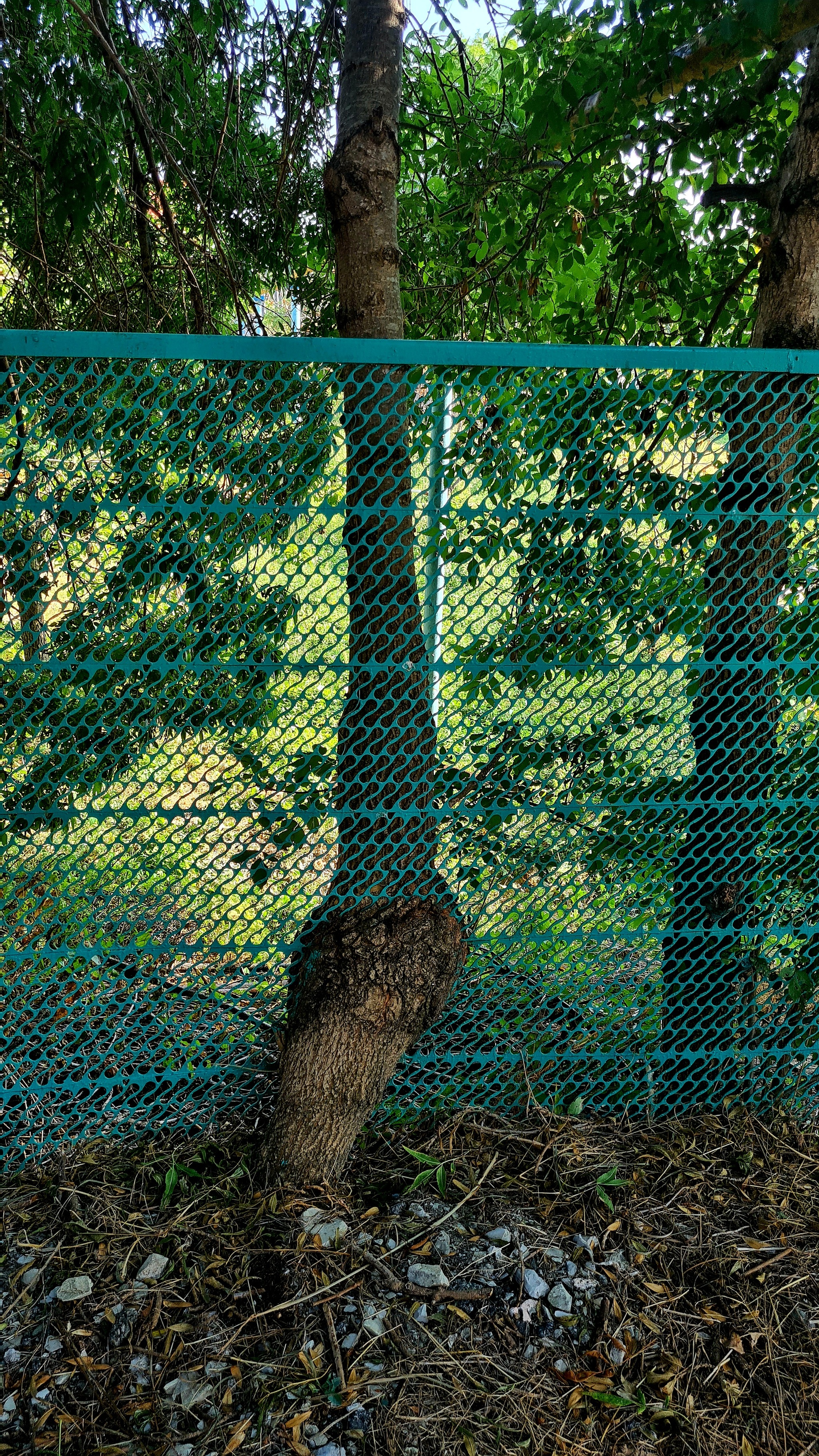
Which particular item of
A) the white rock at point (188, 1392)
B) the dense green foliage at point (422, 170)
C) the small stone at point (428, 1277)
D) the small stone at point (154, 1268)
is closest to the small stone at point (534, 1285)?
the small stone at point (428, 1277)

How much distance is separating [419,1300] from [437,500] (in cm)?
174

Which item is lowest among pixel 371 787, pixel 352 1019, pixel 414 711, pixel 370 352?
pixel 352 1019

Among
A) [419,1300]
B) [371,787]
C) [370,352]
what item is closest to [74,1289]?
[419,1300]

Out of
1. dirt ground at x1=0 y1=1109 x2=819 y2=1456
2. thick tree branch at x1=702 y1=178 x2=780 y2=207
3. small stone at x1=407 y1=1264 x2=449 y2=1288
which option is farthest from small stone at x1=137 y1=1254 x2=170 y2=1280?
thick tree branch at x1=702 y1=178 x2=780 y2=207

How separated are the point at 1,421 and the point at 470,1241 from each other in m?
2.09

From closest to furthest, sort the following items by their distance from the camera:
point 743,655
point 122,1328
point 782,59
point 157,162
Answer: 1. point 122,1328
2. point 743,655
3. point 782,59
4. point 157,162

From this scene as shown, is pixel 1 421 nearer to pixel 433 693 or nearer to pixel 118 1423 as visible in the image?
pixel 433 693

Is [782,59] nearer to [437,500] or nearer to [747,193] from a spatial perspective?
[747,193]

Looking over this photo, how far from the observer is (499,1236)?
7.20 ft

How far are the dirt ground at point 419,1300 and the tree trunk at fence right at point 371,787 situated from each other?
0.21 m

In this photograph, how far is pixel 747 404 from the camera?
230cm

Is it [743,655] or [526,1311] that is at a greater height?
[743,655]

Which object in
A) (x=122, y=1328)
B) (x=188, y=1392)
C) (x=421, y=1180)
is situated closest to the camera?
(x=188, y=1392)

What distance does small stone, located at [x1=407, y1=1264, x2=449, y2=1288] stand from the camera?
208 cm
